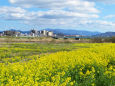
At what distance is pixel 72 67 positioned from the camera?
27.3 ft

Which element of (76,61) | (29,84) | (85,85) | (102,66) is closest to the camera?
(29,84)

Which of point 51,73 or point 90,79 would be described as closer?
point 90,79

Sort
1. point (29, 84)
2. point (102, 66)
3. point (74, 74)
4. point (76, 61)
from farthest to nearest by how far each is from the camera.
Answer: point (76, 61)
point (102, 66)
point (74, 74)
point (29, 84)

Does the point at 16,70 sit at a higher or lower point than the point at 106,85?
higher

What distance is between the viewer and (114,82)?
662 centimetres

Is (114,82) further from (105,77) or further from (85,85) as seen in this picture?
(85,85)

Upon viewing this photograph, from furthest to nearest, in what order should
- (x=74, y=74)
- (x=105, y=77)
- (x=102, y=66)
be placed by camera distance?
(x=102, y=66) < (x=74, y=74) < (x=105, y=77)

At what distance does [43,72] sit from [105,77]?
252 cm

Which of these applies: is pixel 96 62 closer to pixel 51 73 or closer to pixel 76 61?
pixel 76 61

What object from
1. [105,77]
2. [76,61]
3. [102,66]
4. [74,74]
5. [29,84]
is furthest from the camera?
[76,61]

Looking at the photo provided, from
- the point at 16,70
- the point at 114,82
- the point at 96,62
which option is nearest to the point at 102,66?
the point at 96,62

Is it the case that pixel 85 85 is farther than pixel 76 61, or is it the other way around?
pixel 76 61

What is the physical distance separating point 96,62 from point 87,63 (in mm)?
457

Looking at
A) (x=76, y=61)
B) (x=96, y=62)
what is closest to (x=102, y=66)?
(x=96, y=62)
